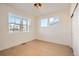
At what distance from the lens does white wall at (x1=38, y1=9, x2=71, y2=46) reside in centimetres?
425

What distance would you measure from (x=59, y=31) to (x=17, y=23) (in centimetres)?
230

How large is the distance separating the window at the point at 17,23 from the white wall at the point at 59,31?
3.32ft

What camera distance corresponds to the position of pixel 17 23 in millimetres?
4410

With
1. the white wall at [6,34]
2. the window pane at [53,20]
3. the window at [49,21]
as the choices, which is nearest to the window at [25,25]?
the white wall at [6,34]

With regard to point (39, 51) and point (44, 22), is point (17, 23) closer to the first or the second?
point (44, 22)

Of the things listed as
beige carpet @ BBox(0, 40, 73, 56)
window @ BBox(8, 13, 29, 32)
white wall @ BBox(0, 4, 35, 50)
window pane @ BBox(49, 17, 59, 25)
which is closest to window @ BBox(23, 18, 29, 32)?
window @ BBox(8, 13, 29, 32)

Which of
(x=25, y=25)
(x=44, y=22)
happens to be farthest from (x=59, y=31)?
(x=25, y=25)

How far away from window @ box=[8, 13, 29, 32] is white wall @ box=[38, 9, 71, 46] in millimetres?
1012

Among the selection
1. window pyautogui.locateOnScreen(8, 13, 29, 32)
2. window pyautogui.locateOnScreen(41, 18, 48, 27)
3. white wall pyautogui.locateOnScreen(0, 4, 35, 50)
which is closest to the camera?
white wall pyautogui.locateOnScreen(0, 4, 35, 50)

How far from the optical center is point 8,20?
3.72 m

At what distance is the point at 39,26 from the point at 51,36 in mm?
1083

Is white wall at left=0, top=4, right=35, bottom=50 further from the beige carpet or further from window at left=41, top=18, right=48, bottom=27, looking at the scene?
window at left=41, top=18, right=48, bottom=27

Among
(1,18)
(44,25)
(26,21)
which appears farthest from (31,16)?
(1,18)

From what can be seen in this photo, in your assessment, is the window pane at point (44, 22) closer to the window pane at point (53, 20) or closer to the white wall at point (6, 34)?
the window pane at point (53, 20)
